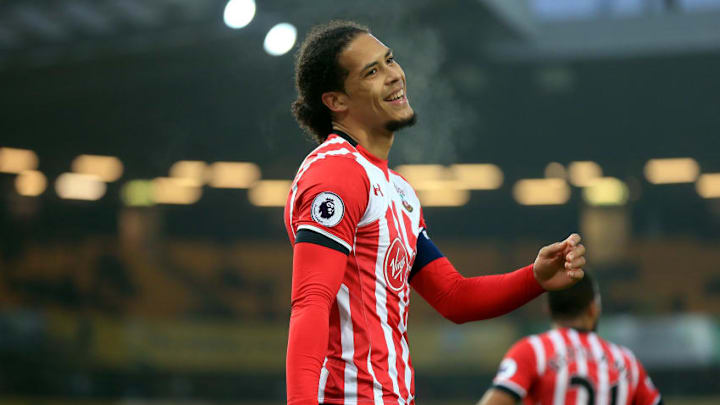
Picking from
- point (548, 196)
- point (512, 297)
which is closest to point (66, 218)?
point (548, 196)

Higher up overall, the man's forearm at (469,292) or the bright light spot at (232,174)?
the bright light spot at (232,174)

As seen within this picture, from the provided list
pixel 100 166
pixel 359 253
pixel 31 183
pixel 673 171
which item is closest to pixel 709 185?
pixel 673 171

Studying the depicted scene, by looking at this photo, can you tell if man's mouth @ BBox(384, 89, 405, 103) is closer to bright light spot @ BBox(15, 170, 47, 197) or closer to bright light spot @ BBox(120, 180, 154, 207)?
bright light spot @ BBox(120, 180, 154, 207)

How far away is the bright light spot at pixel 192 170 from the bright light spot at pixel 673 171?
6281mm

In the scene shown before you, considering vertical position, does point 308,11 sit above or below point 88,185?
above

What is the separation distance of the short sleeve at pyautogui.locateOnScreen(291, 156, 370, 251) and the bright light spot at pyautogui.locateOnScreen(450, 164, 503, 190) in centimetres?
1048

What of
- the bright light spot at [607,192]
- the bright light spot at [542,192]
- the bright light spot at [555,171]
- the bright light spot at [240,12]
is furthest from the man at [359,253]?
the bright light spot at [555,171]

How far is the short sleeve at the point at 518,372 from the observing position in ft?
7.43

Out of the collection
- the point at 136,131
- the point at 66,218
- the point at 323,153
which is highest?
the point at 136,131

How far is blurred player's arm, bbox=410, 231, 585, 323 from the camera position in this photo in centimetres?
143

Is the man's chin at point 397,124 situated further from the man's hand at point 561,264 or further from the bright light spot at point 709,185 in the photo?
the bright light spot at point 709,185

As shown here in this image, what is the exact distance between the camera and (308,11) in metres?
10.2

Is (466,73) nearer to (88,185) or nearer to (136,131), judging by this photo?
(136,131)

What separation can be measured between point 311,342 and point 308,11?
9.46 metres
